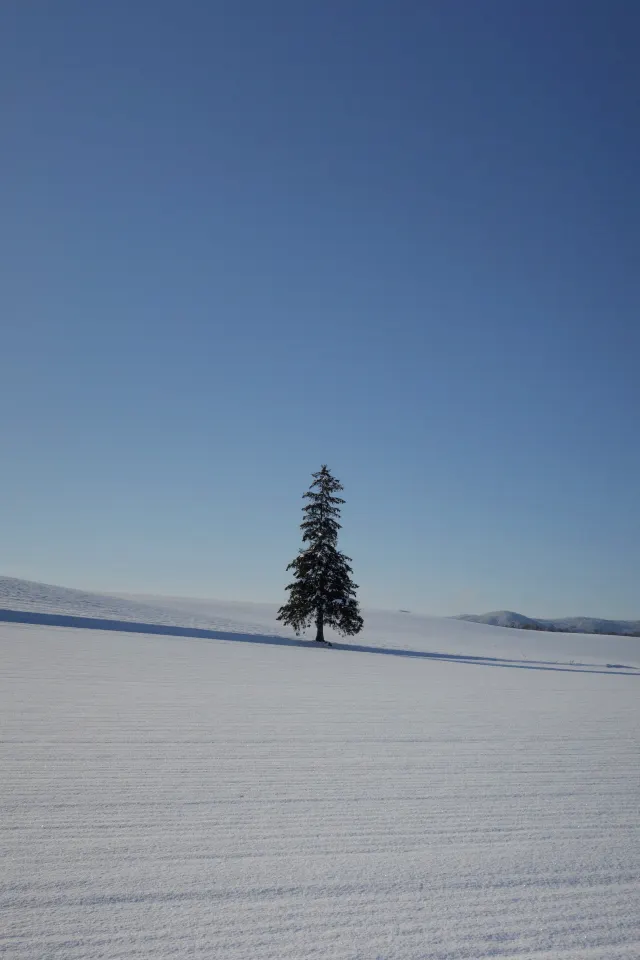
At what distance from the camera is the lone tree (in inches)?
1235

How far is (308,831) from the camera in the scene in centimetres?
359

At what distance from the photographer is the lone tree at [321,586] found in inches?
1235

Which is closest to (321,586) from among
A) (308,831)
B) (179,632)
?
(179,632)

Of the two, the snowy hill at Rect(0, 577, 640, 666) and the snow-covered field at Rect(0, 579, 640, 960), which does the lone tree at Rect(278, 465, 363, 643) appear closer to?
the snowy hill at Rect(0, 577, 640, 666)

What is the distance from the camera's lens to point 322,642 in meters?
31.0

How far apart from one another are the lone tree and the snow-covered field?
2291 cm

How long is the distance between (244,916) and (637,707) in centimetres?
1104

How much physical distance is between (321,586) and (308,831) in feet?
92.7

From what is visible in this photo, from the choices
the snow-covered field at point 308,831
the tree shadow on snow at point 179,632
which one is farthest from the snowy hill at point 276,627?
the snow-covered field at point 308,831

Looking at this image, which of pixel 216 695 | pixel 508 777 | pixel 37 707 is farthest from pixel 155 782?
pixel 216 695

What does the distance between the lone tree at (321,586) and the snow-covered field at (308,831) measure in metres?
22.9

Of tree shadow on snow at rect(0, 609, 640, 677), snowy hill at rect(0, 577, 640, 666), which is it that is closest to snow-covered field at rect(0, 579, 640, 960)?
tree shadow on snow at rect(0, 609, 640, 677)

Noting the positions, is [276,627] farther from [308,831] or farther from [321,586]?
[308,831]

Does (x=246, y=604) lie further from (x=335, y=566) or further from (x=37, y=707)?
(x=37, y=707)
